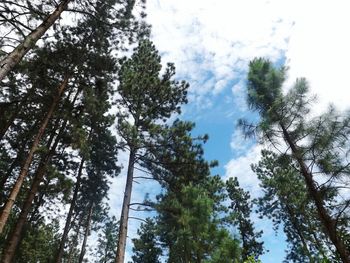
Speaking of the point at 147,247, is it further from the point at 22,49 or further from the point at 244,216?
the point at 22,49

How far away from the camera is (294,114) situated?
35.9 ft

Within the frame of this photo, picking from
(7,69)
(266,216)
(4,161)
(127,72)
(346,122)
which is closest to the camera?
(7,69)

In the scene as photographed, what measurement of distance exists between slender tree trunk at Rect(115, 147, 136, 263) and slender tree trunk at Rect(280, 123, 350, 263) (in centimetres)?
696

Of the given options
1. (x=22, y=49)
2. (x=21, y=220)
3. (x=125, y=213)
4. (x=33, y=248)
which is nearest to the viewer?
(x=22, y=49)

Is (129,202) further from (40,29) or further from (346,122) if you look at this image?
(346,122)

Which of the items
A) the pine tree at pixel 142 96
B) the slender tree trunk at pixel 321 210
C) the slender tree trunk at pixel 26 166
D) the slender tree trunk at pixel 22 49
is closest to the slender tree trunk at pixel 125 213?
the pine tree at pixel 142 96

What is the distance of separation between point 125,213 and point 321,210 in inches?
296

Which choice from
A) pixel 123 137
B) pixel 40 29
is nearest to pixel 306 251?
pixel 123 137

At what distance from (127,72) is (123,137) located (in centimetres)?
325

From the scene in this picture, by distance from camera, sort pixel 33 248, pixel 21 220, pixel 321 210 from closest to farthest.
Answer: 1. pixel 321 210
2. pixel 21 220
3. pixel 33 248

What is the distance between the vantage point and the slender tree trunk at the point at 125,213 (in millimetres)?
11627

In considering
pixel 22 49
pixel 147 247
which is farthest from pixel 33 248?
pixel 22 49

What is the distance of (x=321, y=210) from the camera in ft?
29.4

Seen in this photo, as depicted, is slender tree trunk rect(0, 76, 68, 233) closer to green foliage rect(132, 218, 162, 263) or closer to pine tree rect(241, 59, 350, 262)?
pine tree rect(241, 59, 350, 262)
